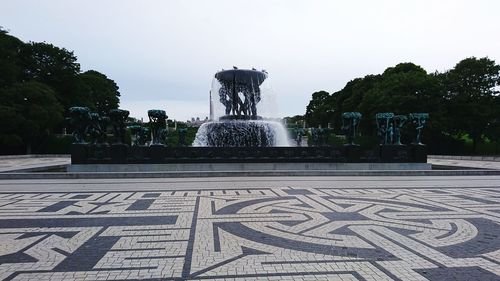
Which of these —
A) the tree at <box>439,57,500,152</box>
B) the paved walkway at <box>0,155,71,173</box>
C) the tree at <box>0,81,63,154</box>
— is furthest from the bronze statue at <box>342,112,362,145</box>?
the tree at <box>0,81,63,154</box>

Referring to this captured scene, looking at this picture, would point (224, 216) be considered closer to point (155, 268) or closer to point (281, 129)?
point (155, 268)

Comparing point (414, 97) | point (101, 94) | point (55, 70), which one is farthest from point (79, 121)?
point (101, 94)

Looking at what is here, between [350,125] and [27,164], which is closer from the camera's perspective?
[350,125]

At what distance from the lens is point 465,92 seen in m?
39.7

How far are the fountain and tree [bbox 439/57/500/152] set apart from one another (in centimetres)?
2209

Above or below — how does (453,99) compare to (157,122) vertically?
above

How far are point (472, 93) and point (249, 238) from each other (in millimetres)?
41202

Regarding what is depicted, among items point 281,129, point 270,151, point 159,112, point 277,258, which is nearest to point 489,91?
point 281,129

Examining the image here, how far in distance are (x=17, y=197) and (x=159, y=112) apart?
9.97m

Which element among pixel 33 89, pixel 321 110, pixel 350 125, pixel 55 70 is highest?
pixel 55 70

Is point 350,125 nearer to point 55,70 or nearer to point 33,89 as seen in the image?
point 33,89

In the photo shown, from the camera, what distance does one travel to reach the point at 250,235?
666cm

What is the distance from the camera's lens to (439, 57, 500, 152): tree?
38.5 metres

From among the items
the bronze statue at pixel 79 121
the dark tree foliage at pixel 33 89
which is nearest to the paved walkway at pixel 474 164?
the bronze statue at pixel 79 121
